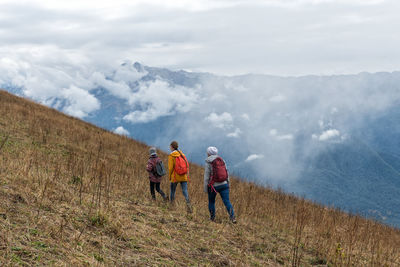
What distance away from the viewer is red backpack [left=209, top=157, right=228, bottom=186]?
7.50 meters

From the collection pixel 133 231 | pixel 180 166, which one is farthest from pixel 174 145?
pixel 133 231

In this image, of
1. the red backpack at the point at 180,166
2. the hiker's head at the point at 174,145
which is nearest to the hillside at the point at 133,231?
the red backpack at the point at 180,166

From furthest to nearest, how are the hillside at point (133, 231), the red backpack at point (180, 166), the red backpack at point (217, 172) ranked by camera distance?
the red backpack at point (180, 166) < the red backpack at point (217, 172) < the hillside at point (133, 231)

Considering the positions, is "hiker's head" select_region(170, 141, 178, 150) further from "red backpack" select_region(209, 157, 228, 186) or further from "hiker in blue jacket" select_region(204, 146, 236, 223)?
"red backpack" select_region(209, 157, 228, 186)

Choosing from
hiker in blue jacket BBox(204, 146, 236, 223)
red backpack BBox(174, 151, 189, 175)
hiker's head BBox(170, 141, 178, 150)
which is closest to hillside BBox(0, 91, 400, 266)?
hiker in blue jacket BBox(204, 146, 236, 223)

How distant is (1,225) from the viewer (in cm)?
382

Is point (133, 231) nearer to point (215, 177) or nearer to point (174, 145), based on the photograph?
point (215, 177)

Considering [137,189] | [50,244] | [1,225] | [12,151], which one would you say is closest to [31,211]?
[1,225]

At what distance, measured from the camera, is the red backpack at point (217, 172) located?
7496 millimetres

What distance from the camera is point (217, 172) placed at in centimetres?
749

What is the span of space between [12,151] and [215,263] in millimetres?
7132

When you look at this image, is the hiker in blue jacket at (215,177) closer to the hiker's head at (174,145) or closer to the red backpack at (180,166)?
the red backpack at (180,166)

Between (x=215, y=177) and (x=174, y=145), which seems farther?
(x=174, y=145)

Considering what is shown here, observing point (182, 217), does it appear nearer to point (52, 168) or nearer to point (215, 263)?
point (215, 263)
